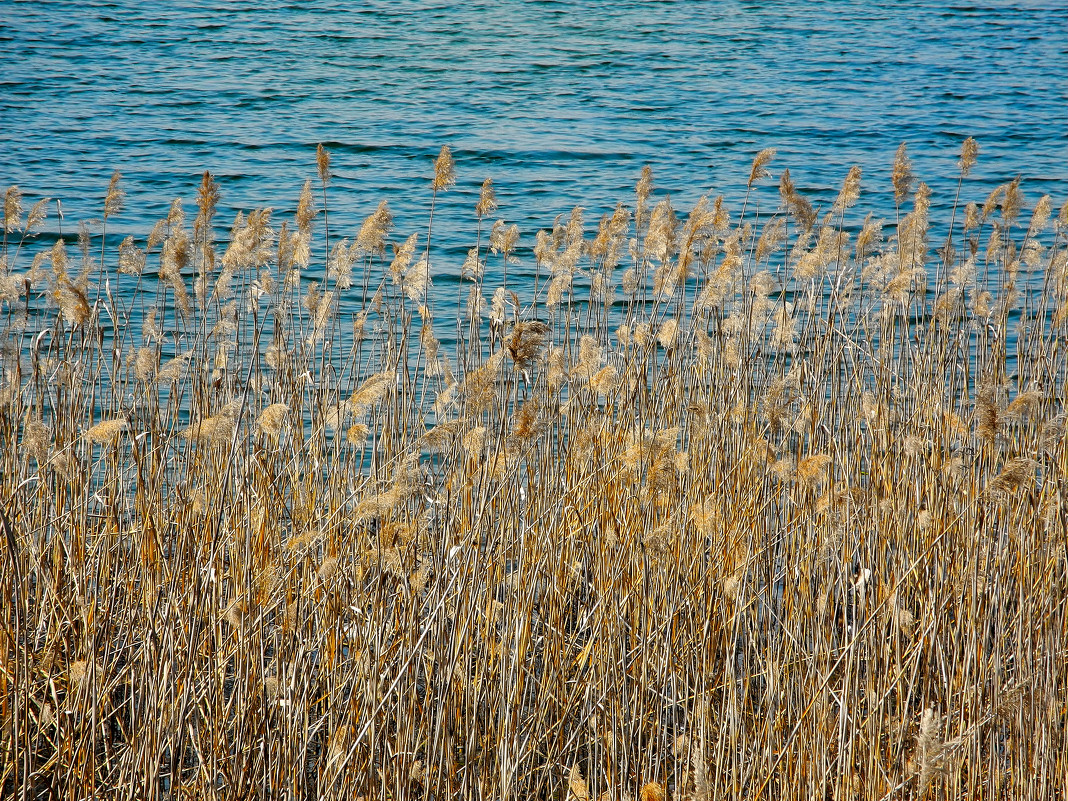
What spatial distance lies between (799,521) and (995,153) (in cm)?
1019

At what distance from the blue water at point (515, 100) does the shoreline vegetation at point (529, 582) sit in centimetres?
496

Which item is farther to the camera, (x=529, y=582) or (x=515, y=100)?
(x=515, y=100)

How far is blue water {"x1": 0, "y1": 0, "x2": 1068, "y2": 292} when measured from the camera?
9.77m

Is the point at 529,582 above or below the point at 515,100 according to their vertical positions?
below

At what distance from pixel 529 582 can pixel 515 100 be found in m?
11.2

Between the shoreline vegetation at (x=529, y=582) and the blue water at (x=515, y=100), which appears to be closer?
the shoreline vegetation at (x=529, y=582)

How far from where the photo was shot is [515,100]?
12664mm

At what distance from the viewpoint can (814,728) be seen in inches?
79.8

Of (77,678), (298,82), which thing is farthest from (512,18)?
(77,678)

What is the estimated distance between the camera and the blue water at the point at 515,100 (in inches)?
385

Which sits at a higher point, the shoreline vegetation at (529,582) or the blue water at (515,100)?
the blue water at (515,100)

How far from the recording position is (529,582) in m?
2.38

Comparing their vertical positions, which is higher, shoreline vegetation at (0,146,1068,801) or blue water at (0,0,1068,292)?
blue water at (0,0,1068,292)

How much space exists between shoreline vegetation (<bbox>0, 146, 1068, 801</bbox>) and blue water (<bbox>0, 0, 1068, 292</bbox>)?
16.3 ft
